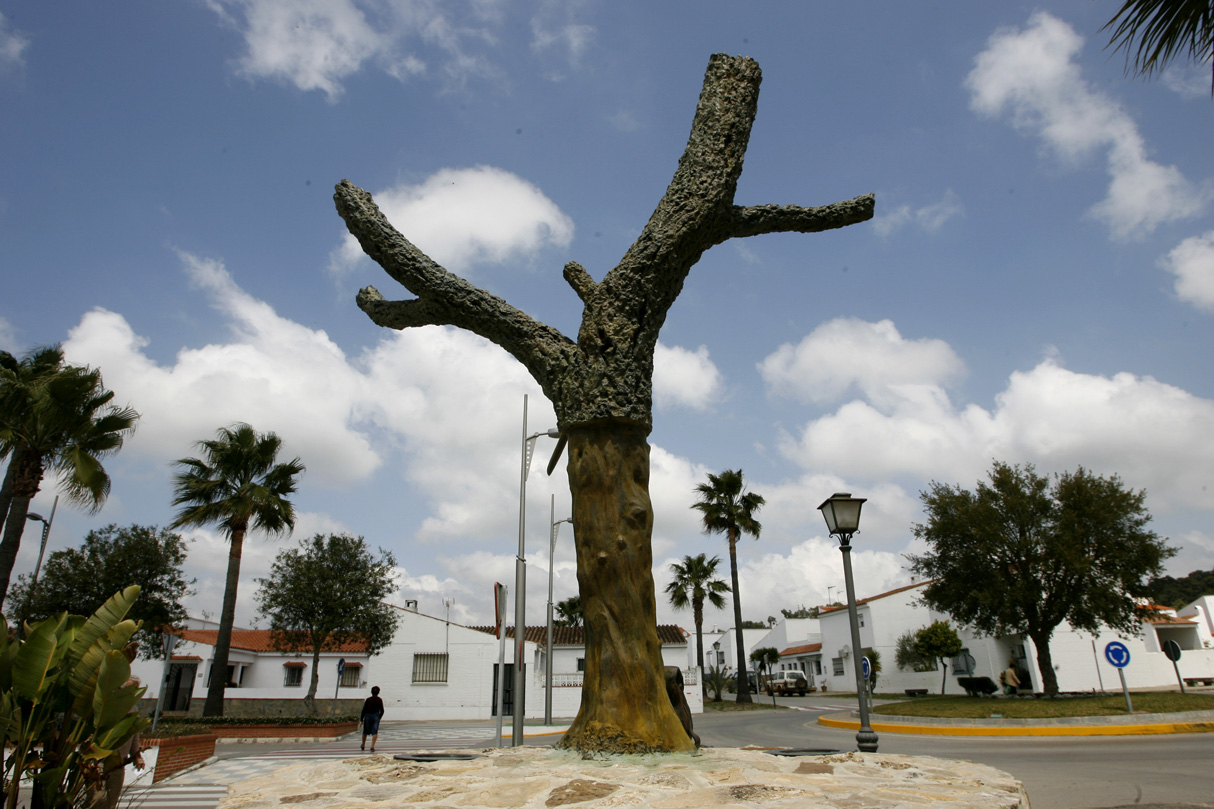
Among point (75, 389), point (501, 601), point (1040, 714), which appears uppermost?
point (75, 389)

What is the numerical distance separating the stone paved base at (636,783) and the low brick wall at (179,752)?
804 cm

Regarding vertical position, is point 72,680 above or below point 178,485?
below

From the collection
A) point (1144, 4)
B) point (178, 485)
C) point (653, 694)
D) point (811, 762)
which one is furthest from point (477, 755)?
point (178, 485)

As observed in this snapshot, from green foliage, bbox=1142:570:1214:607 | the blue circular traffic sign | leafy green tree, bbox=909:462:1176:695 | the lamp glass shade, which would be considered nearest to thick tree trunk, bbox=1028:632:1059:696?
leafy green tree, bbox=909:462:1176:695

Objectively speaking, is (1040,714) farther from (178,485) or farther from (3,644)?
(178,485)

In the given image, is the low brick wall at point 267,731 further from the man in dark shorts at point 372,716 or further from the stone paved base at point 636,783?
the stone paved base at point 636,783

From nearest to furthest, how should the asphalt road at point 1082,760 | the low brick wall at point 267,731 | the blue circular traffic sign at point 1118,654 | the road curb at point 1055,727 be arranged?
1. the asphalt road at point 1082,760
2. the road curb at point 1055,727
3. the blue circular traffic sign at point 1118,654
4. the low brick wall at point 267,731

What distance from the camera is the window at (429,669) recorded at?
32.9 meters

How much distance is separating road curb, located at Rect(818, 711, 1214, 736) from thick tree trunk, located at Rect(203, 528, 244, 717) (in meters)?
17.7

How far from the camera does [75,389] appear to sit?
608 inches

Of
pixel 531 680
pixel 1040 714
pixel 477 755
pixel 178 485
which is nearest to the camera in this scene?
pixel 477 755

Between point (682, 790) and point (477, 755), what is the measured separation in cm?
219

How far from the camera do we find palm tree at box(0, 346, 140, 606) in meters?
15.0

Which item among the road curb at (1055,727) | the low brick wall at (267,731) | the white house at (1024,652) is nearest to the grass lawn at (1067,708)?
the road curb at (1055,727)
